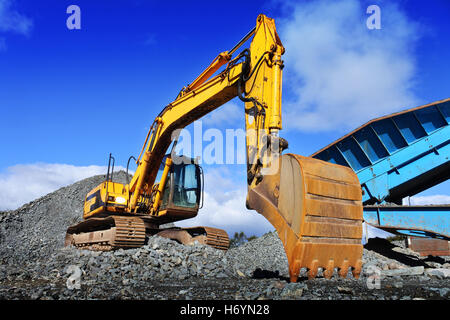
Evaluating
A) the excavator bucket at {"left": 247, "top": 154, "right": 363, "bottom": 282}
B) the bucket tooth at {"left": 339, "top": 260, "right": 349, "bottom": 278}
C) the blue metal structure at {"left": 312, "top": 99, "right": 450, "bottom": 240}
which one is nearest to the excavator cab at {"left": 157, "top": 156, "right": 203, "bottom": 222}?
the blue metal structure at {"left": 312, "top": 99, "right": 450, "bottom": 240}

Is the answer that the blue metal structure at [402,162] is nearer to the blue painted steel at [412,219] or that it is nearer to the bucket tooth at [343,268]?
the blue painted steel at [412,219]

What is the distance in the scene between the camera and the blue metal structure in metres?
7.91

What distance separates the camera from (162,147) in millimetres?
8852

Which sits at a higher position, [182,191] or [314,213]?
[182,191]

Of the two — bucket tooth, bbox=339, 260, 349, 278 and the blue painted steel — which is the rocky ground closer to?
bucket tooth, bbox=339, 260, 349, 278

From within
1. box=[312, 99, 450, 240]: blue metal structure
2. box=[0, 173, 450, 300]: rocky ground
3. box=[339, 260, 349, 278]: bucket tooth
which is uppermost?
box=[312, 99, 450, 240]: blue metal structure

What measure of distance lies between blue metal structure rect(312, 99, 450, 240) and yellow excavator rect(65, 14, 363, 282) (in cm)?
404

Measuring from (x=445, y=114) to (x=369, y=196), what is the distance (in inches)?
103

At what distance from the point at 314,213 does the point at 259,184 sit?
36.8 inches

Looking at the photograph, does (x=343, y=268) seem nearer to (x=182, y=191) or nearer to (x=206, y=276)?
(x=206, y=276)

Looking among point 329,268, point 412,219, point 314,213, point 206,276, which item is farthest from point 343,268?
point 412,219

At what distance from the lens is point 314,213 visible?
3.74 meters
